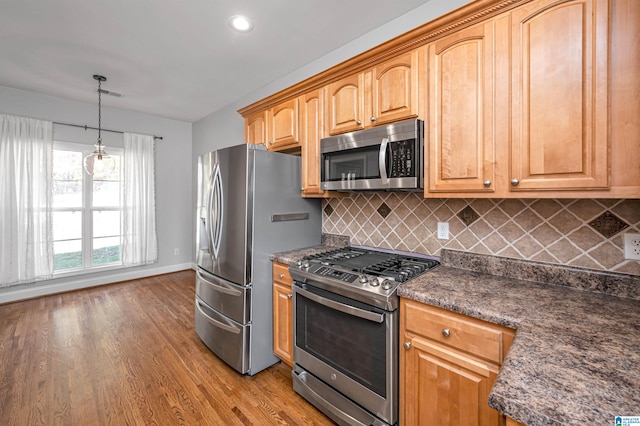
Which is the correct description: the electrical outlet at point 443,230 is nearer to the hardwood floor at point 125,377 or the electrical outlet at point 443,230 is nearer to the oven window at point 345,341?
the oven window at point 345,341

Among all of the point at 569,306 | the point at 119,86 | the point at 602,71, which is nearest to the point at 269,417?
the point at 569,306

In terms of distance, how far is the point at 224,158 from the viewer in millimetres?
2334

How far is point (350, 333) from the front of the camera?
5.35 ft

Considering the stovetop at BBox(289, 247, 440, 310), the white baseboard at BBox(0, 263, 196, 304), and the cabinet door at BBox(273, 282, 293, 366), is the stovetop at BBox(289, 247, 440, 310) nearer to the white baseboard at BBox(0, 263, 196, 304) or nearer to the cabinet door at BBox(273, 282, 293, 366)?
the cabinet door at BBox(273, 282, 293, 366)

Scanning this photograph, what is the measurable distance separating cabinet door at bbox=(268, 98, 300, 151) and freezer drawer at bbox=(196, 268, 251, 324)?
130 centimetres

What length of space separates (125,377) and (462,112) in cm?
300

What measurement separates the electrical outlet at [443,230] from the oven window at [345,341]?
0.82m

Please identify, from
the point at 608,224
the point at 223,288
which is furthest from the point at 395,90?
the point at 223,288

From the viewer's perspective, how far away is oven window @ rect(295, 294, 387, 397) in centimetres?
150

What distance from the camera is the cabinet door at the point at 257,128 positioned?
9.03ft

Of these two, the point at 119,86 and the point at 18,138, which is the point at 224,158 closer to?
the point at 119,86

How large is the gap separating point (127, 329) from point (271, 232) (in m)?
2.07

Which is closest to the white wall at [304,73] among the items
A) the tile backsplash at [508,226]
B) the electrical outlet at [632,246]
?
the tile backsplash at [508,226]

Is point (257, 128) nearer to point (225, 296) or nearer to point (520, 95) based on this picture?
point (225, 296)
